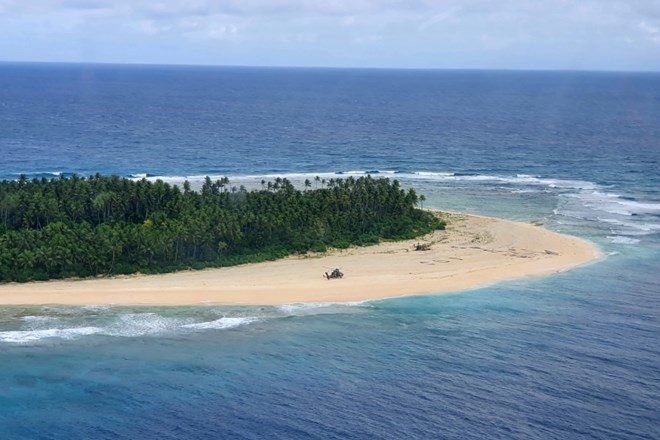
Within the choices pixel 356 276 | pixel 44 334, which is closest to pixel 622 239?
pixel 356 276

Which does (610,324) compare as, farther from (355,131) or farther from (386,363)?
(355,131)

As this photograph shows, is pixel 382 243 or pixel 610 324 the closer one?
pixel 610 324

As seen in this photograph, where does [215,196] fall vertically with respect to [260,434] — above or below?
above

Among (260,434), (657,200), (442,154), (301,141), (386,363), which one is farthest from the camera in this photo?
(301,141)

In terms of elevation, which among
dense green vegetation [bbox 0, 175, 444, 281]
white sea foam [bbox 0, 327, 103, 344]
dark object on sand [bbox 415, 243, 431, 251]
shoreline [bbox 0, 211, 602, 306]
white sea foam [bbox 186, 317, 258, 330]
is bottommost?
white sea foam [bbox 0, 327, 103, 344]

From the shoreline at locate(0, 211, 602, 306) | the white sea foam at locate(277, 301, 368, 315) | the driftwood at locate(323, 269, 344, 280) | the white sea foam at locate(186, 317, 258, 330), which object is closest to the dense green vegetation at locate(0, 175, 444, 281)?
the shoreline at locate(0, 211, 602, 306)

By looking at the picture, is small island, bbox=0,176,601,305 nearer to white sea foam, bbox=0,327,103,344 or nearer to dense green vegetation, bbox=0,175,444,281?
dense green vegetation, bbox=0,175,444,281

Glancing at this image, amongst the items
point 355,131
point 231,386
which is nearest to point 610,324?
point 231,386

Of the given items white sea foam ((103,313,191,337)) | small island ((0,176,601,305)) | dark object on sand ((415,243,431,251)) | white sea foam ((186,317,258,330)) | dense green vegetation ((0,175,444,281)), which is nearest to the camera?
→ white sea foam ((103,313,191,337))
